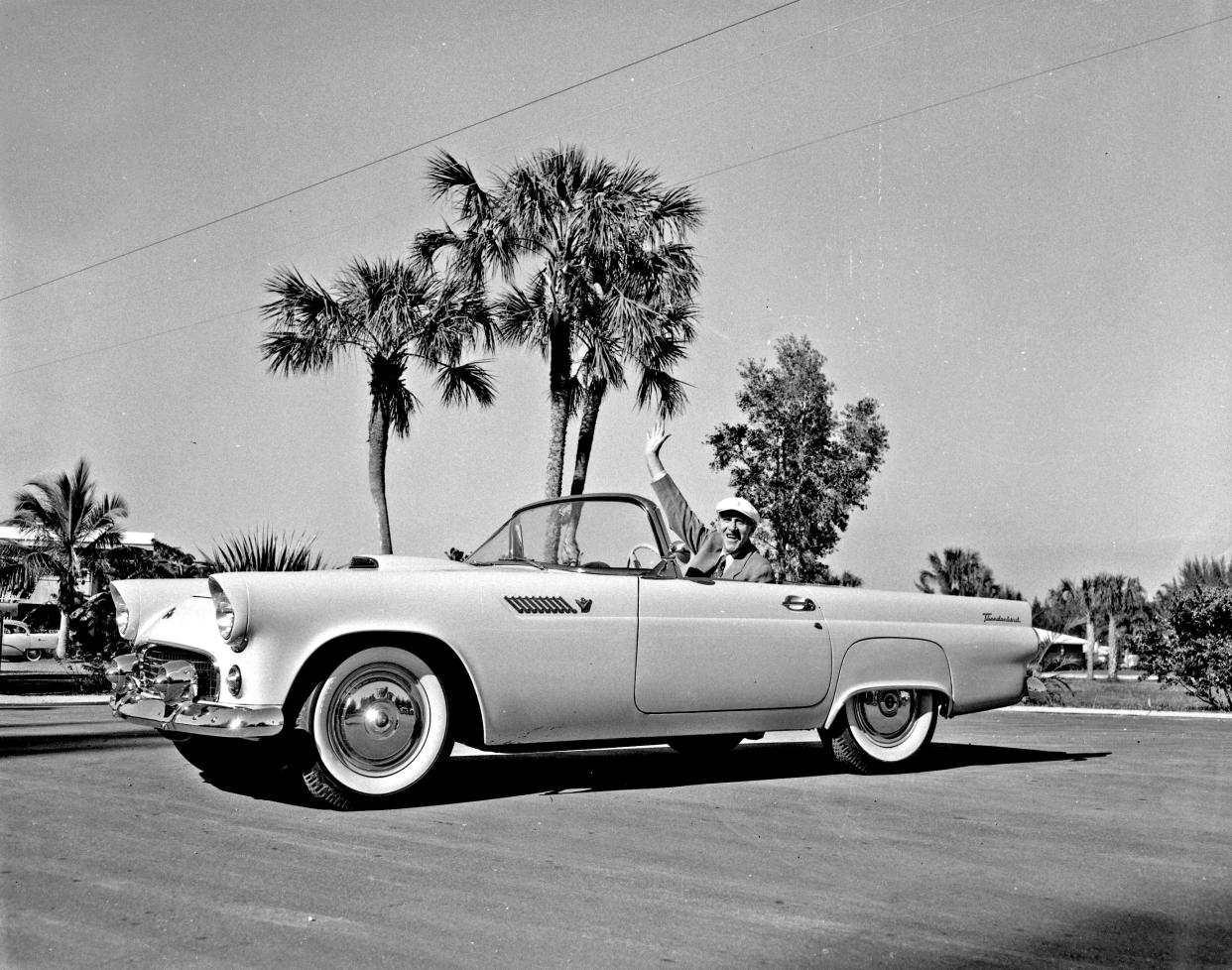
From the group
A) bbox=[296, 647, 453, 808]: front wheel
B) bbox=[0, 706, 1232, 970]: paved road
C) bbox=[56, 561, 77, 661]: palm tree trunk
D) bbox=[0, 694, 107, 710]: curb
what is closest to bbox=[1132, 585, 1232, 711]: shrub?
bbox=[0, 706, 1232, 970]: paved road

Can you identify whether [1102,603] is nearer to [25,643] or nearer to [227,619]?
[25,643]

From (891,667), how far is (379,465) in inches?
624

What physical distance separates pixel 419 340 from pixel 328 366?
1.65 metres

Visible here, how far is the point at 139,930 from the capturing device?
315cm

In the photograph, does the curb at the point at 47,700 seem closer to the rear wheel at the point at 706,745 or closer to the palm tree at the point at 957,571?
the rear wheel at the point at 706,745

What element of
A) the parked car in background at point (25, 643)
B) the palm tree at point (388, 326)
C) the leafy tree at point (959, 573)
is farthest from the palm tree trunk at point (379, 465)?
the leafy tree at point (959, 573)

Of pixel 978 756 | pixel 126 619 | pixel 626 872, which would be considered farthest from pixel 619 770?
pixel 626 872

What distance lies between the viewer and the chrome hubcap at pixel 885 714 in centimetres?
660

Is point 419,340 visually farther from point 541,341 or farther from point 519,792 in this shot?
point 519,792

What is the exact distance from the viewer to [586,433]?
20.5m

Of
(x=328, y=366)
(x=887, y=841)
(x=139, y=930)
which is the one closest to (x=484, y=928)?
(x=139, y=930)

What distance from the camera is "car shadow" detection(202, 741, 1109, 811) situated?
219 inches

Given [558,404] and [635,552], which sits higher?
[558,404]


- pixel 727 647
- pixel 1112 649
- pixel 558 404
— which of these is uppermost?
pixel 558 404
